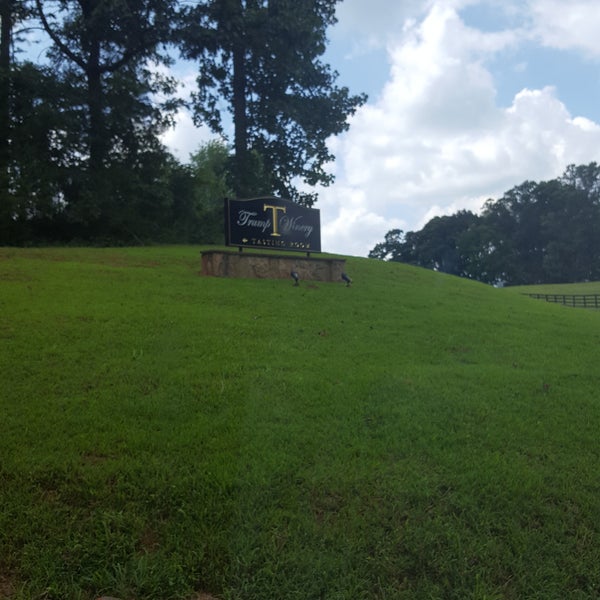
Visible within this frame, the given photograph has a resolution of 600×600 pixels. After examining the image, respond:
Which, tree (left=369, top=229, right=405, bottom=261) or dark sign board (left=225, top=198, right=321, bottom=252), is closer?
dark sign board (left=225, top=198, right=321, bottom=252)

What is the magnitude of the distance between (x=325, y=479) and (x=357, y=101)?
83.5ft

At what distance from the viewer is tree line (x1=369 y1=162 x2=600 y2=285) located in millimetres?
65062

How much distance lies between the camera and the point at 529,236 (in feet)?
232

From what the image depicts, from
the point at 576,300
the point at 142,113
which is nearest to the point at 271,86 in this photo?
the point at 142,113

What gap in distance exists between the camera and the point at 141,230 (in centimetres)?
2269

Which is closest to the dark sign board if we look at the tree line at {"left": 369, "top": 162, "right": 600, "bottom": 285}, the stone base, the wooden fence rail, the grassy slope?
the stone base

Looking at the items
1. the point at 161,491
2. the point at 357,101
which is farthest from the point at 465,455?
the point at 357,101

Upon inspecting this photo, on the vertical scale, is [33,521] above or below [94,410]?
below

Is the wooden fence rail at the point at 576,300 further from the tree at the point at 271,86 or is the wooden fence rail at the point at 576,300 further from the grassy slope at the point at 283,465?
the grassy slope at the point at 283,465

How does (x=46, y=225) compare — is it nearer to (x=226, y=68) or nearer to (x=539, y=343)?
(x=226, y=68)

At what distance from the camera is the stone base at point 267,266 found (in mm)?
13656

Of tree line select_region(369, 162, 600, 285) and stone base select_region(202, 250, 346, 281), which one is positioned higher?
tree line select_region(369, 162, 600, 285)

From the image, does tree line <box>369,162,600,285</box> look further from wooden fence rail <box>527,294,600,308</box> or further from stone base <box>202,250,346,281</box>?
stone base <box>202,250,346,281</box>

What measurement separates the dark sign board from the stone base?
1.40 feet
